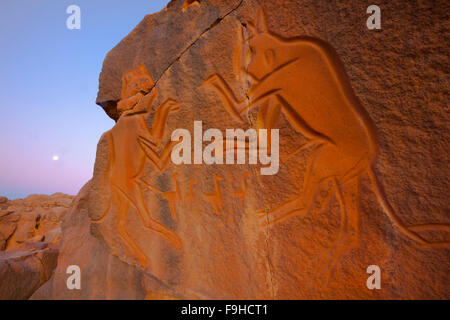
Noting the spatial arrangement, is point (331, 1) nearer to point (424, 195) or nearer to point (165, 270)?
point (424, 195)

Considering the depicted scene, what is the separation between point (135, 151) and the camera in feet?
6.18

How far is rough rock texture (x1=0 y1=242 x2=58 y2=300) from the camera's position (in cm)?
274

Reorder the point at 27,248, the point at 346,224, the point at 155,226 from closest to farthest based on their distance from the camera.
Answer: the point at 346,224, the point at 155,226, the point at 27,248

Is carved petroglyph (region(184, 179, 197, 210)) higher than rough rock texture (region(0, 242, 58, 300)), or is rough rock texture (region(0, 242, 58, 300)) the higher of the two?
carved petroglyph (region(184, 179, 197, 210))

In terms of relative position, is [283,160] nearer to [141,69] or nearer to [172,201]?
[172,201]

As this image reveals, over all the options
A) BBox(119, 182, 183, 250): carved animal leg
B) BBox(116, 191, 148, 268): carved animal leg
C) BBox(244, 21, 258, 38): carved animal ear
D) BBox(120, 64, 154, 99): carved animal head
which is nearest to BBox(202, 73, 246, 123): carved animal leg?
BBox(244, 21, 258, 38): carved animal ear

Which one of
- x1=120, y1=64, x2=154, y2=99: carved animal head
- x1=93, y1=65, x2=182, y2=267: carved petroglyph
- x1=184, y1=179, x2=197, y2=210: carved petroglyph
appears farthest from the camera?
x1=120, y1=64, x2=154, y2=99: carved animal head

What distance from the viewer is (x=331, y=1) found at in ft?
3.88

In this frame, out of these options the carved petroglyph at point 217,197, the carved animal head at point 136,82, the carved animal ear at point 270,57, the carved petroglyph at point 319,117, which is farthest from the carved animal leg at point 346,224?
the carved animal head at point 136,82

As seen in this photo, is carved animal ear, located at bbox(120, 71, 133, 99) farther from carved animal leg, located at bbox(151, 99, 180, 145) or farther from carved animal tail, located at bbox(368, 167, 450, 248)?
carved animal tail, located at bbox(368, 167, 450, 248)

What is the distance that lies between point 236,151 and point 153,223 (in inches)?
35.0

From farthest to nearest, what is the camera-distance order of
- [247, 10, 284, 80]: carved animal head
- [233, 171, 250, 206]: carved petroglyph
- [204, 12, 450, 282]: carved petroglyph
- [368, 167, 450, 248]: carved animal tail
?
[233, 171, 250, 206]: carved petroglyph → [247, 10, 284, 80]: carved animal head → [204, 12, 450, 282]: carved petroglyph → [368, 167, 450, 248]: carved animal tail

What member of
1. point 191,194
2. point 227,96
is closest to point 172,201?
point 191,194

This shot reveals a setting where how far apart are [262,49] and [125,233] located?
67.4 inches
